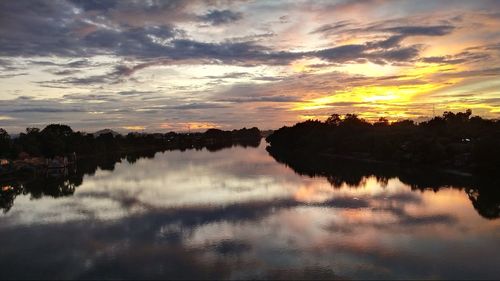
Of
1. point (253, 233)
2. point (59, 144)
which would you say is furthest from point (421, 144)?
point (59, 144)

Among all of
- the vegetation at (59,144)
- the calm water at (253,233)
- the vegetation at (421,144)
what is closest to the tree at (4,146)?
the vegetation at (59,144)

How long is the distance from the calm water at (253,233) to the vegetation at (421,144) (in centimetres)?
739

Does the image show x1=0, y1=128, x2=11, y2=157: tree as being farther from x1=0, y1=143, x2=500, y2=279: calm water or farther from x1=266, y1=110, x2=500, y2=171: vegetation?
x1=266, y1=110, x2=500, y2=171: vegetation

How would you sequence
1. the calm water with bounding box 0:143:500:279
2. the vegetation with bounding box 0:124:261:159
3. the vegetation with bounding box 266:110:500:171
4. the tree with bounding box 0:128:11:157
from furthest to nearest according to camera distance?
the vegetation with bounding box 0:124:261:159, the tree with bounding box 0:128:11:157, the vegetation with bounding box 266:110:500:171, the calm water with bounding box 0:143:500:279

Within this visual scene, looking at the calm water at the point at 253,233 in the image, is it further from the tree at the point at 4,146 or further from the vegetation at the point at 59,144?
the vegetation at the point at 59,144

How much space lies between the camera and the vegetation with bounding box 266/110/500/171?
133ft

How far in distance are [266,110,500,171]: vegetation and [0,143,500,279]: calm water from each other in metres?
7.39

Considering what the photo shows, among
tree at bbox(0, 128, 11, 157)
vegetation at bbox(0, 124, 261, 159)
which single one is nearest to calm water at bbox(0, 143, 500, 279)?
tree at bbox(0, 128, 11, 157)

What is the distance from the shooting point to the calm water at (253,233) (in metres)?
15.9

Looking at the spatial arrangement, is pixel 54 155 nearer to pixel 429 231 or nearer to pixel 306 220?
pixel 306 220

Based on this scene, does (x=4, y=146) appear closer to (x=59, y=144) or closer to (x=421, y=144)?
(x=59, y=144)

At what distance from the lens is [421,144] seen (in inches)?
1977

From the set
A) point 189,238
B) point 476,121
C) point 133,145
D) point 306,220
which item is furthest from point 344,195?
point 133,145

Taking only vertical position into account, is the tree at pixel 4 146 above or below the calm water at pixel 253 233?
above
